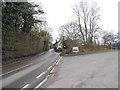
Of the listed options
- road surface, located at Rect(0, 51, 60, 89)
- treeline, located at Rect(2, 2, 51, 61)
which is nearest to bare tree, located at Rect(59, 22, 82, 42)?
treeline, located at Rect(2, 2, 51, 61)

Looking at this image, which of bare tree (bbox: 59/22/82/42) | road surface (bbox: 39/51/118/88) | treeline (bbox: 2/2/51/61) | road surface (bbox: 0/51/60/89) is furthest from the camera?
bare tree (bbox: 59/22/82/42)

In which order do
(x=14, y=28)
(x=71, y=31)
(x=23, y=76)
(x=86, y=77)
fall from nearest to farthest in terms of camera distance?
1. (x=86, y=77)
2. (x=23, y=76)
3. (x=14, y=28)
4. (x=71, y=31)

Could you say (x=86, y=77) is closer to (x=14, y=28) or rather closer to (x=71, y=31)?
(x=14, y=28)

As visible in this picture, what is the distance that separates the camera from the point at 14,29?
22031mm

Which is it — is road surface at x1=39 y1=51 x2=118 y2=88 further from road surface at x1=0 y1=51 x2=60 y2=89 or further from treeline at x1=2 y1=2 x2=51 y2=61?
treeline at x1=2 y1=2 x2=51 y2=61

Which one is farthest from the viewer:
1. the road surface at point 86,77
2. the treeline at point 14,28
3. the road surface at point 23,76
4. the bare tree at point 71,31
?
the bare tree at point 71,31

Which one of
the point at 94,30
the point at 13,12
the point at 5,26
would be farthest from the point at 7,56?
the point at 94,30

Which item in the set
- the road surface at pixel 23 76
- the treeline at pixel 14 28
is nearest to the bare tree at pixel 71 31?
the treeline at pixel 14 28

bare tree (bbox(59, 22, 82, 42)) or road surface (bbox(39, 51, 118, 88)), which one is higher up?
bare tree (bbox(59, 22, 82, 42))

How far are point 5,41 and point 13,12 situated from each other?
466cm

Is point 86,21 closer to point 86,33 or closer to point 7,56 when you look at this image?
point 86,33

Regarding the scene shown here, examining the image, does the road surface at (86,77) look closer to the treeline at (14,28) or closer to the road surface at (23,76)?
the road surface at (23,76)

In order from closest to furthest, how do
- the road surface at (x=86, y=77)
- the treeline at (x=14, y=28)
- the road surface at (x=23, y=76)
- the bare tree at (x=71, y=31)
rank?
the road surface at (x=86, y=77), the road surface at (x=23, y=76), the treeline at (x=14, y=28), the bare tree at (x=71, y=31)

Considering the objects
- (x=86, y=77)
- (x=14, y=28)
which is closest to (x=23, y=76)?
(x=86, y=77)
